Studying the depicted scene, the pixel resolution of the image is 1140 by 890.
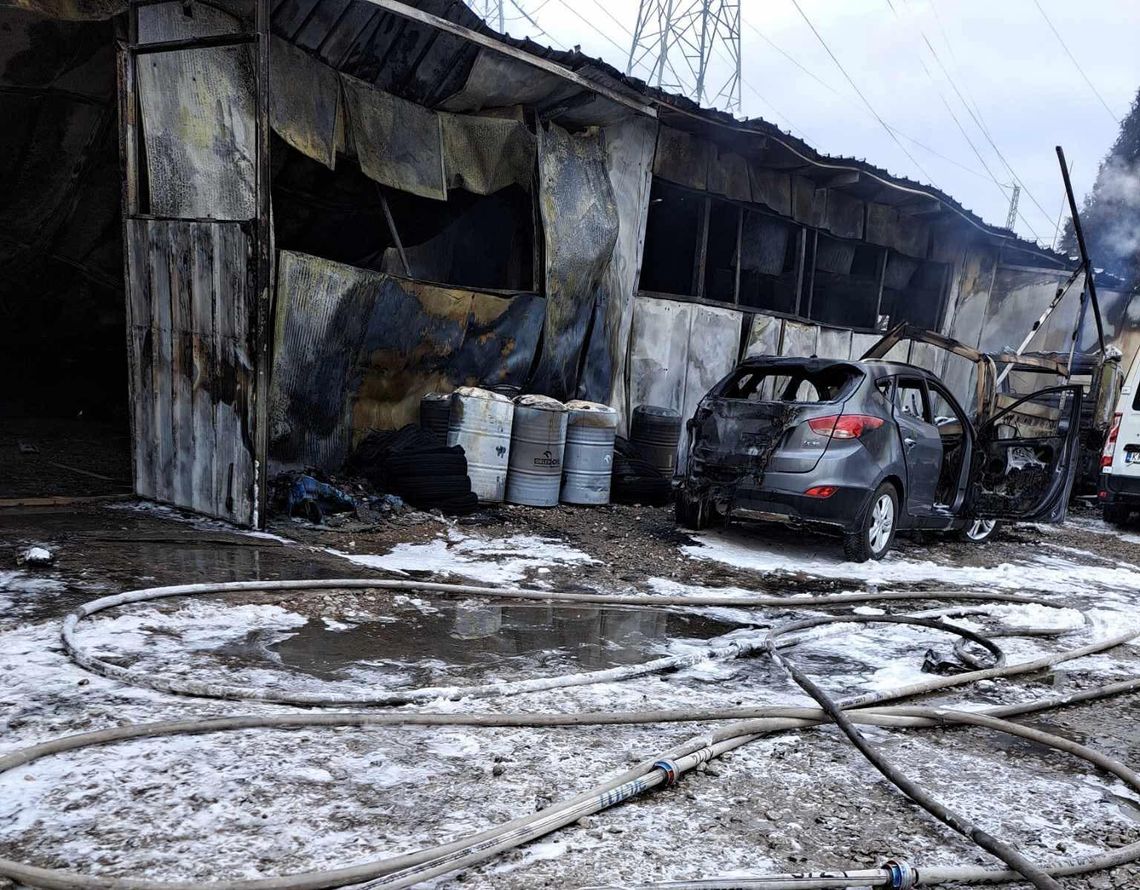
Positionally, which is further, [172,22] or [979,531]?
[979,531]

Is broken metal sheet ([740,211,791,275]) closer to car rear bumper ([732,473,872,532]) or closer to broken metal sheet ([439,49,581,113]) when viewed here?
broken metal sheet ([439,49,581,113])

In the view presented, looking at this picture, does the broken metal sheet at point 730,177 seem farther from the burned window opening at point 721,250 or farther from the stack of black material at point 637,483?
the stack of black material at point 637,483

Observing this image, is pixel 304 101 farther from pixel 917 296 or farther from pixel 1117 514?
pixel 917 296

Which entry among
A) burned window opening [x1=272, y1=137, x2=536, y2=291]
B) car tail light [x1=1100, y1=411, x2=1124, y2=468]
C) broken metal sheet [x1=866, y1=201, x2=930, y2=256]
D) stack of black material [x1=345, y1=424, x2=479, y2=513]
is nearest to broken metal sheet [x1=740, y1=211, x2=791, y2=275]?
broken metal sheet [x1=866, y1=201, x2=930, y2=256]

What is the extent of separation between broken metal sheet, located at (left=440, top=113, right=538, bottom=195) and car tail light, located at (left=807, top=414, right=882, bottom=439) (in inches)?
164

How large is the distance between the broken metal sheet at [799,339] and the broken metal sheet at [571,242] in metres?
3.94

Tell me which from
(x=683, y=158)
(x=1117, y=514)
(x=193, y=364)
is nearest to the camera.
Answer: (x=193, y=364)

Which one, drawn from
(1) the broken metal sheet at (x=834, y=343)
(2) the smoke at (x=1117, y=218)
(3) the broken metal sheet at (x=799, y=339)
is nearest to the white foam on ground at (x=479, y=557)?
(3) the broken metal sheet at (x=799, y=339)

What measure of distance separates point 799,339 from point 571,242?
16.6 feet

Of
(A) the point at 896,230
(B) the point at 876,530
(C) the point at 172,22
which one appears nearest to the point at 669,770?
(B) the point at 876,530

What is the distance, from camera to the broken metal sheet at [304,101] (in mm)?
7238

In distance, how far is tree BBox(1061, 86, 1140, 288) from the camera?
30281mm

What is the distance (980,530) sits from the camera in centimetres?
910

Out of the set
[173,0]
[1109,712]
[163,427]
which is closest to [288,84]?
[173,0]
